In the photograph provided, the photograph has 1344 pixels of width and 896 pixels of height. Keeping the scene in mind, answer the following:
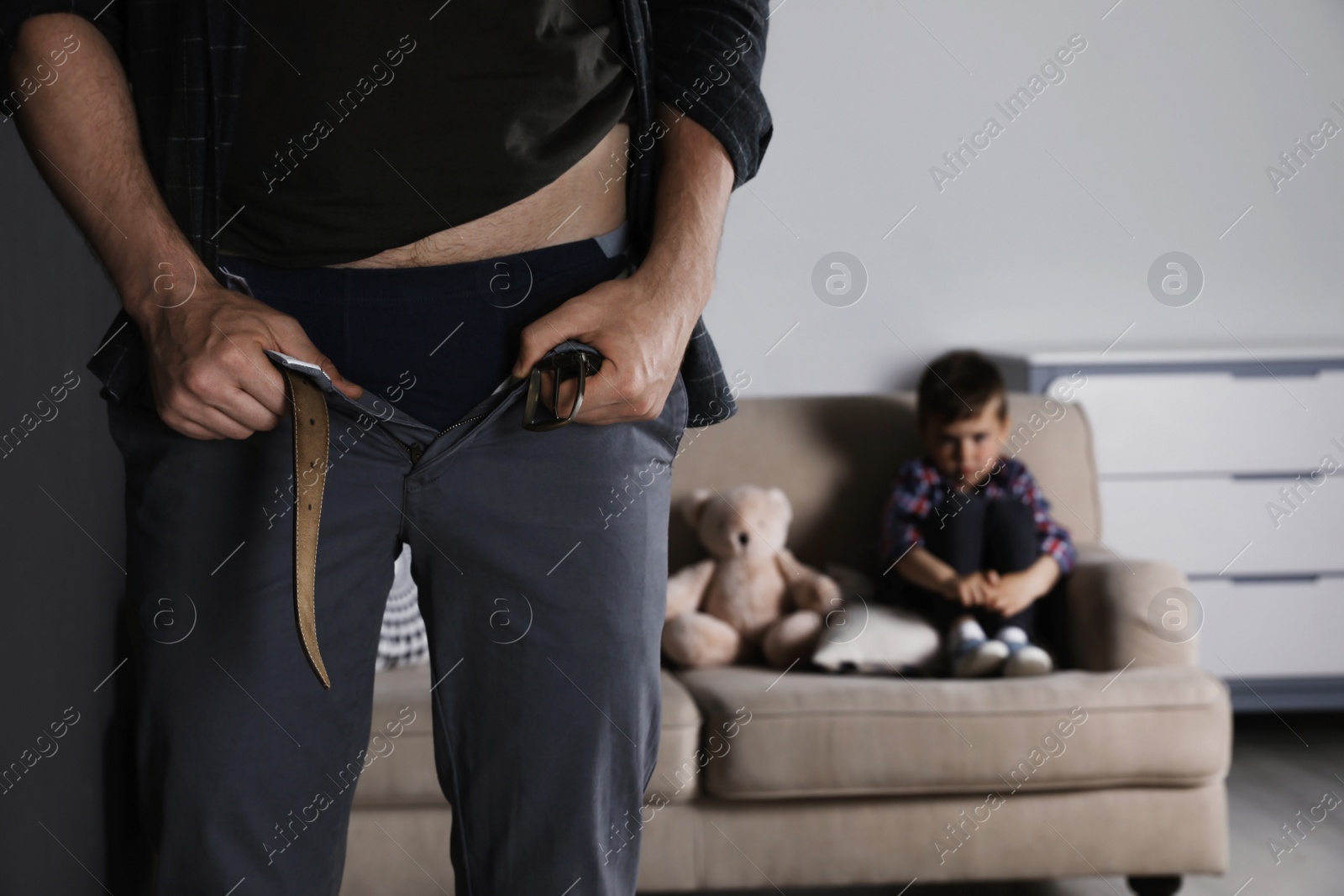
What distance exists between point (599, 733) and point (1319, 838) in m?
1.88

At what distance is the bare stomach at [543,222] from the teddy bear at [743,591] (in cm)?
124

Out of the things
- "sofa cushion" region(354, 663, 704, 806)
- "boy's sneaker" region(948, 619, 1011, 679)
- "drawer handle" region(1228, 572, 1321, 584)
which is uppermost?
"drawer handle" region(1228, 572, 1321, 584)

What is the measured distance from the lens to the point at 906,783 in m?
1.61

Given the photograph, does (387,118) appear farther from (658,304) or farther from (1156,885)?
(1156,885)

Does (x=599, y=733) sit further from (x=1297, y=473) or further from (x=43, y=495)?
(x=1297, y=473)

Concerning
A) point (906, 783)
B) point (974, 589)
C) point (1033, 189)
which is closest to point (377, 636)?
point (906, 783)

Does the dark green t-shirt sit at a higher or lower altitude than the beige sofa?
higher

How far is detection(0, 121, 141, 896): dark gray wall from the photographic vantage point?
1.06 metres

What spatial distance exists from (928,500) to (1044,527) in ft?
0.68

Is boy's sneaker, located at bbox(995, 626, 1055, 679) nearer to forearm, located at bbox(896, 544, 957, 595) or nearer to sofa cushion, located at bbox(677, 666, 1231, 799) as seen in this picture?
sofa cushion, located at bbox(677, 666, 1231, 799)

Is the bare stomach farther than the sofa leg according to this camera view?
No

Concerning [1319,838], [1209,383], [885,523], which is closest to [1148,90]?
[1209,383]

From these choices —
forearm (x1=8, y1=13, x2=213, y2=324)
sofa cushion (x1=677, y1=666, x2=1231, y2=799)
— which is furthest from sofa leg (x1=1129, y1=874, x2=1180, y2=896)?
forearm (x1=8, y1=13, x2=213, y2=324)

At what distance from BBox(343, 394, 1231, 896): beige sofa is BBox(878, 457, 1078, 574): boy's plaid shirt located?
1.01 ft
